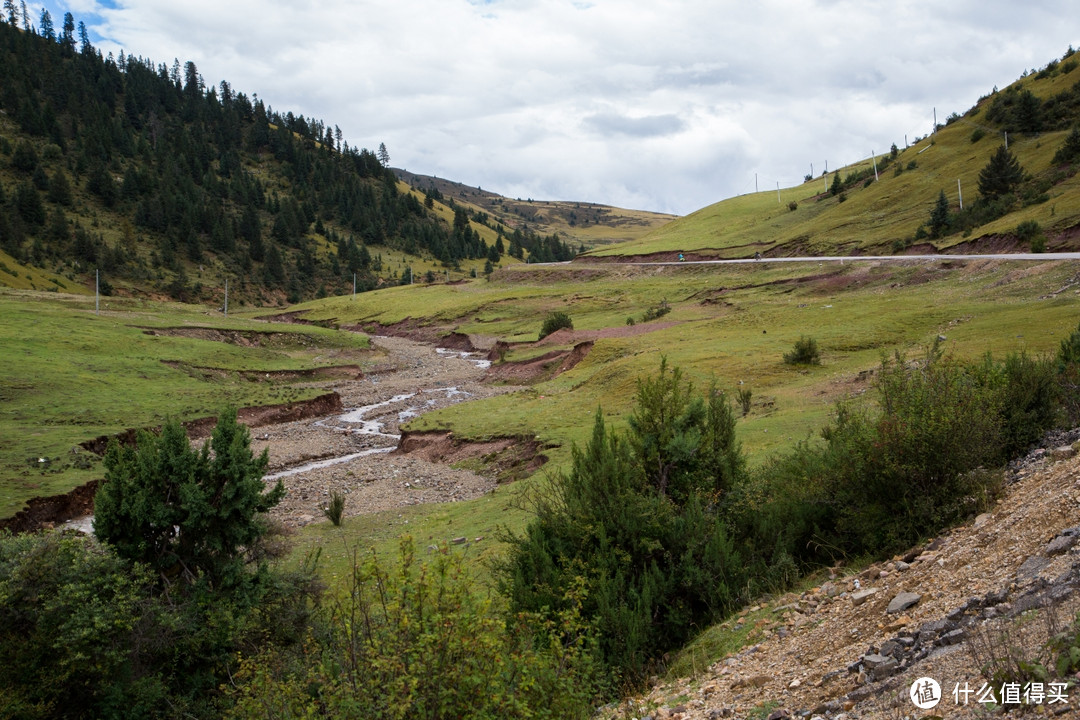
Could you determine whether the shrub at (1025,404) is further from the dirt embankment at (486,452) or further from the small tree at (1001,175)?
the small tree at (1001,175)

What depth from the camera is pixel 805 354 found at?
33.1m

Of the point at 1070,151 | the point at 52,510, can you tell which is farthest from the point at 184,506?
the point at 1070,151

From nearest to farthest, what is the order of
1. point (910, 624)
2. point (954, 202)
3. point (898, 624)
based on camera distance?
point (910, 624) → point (898, 624) → point (954, 202)

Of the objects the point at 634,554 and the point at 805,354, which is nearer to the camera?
the point at 634,554

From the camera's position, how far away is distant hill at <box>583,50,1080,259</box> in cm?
5168

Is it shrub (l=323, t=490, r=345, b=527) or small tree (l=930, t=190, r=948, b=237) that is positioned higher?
small tree (l=930, t=190, r=948, b=237)

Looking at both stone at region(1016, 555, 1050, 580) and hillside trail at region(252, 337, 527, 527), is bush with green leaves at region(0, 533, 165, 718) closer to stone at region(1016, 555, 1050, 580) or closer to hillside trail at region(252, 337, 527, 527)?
hillside trail at region(252, 337, 527, 527)

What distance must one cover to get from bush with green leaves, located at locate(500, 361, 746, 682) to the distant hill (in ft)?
142

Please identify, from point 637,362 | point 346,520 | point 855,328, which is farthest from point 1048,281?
point 346,520

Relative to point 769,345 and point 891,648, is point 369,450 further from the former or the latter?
point 891,648

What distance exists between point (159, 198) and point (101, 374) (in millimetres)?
110581

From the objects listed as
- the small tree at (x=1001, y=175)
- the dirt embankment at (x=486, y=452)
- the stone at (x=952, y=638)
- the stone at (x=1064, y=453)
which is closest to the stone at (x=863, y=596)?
the stone at (x=952, y=638)

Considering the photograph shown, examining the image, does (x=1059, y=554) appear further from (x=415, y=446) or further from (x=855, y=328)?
(x=855, y=328)

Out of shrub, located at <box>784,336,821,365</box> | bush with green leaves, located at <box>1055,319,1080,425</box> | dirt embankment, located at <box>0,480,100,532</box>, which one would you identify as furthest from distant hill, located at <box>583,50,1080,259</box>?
dirt embankment, located at <box>0,480,100,532</box>
